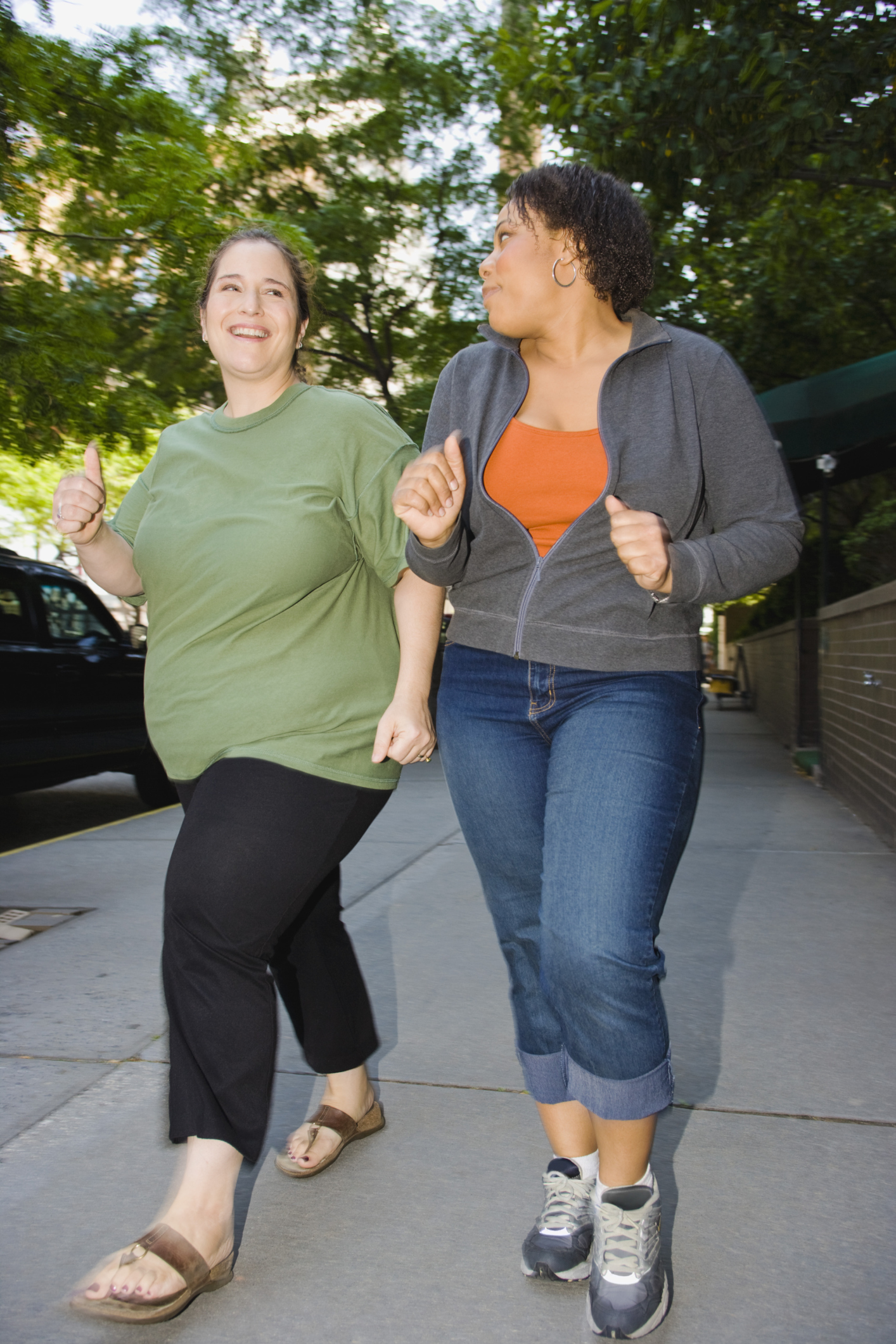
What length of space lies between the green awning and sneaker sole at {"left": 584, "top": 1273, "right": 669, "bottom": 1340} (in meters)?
7.50

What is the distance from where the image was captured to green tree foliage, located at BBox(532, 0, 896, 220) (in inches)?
265

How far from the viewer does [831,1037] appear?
345 centimetres

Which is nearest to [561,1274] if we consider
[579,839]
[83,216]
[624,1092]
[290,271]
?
[624,1092]

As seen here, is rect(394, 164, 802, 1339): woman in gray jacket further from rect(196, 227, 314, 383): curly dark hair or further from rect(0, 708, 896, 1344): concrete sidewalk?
rect(196, 227, 314, 383): curly dark hair

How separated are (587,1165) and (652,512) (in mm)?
1232

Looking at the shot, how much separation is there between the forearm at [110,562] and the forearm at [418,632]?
60 centimetres

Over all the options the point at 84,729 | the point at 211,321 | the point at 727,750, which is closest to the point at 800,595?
the point at 727,750

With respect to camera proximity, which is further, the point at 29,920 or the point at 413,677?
the point at 29,920

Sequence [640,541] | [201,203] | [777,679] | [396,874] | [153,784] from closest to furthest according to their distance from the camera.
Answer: [640,541], [396,874], [153,784], [201,203], [777,679]

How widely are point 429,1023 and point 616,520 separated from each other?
7.16 ft

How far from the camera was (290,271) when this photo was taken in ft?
8.39

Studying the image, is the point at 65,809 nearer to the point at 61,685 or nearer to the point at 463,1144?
the point at 61,685

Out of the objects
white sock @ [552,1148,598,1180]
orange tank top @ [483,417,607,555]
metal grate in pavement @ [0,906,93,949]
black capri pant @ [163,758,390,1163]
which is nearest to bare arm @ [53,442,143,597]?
black capri pant @ [163,758,390,1163]

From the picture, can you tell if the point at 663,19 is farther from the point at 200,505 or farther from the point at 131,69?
the point at 200,505
